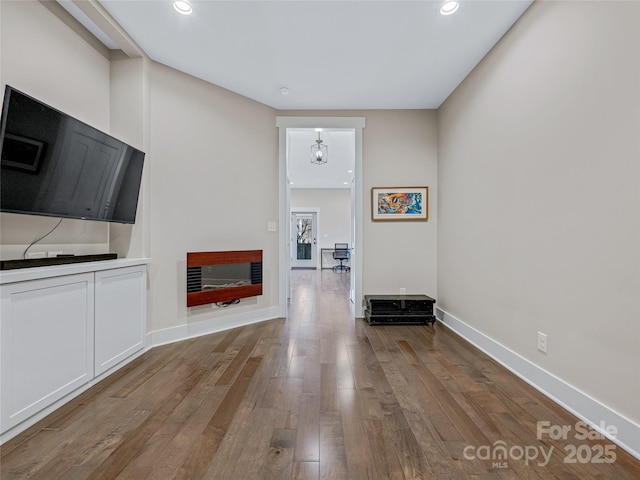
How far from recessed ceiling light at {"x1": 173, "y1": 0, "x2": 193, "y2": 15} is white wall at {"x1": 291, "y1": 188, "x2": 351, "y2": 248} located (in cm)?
841

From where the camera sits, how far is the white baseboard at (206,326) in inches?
115

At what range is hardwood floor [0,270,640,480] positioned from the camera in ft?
4.42

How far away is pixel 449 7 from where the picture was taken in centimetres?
218

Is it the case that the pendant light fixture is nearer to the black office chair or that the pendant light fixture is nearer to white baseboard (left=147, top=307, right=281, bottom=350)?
white baseboard (left=147, top=307, right=281, bottom=350)

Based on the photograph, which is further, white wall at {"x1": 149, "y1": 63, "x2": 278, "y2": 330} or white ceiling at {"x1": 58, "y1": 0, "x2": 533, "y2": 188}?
white wall at {"x1": 149, "y1": 63, "x2": 278, "y2": 330}

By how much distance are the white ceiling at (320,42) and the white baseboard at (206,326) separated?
267 cm

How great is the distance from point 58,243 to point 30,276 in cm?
72

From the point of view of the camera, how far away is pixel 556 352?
1.93 m

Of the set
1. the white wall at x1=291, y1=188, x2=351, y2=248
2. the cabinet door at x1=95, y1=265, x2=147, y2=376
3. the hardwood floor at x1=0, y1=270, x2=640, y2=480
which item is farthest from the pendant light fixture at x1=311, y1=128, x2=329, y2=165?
the white wall at x1=291, y1=188, x2=351, y2=248

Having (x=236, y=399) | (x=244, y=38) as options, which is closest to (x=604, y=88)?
(x=244, y=38)

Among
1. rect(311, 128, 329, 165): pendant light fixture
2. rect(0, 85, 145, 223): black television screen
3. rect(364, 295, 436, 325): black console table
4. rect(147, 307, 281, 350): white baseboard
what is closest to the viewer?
rect(0, 85, 145, 223): black television screen

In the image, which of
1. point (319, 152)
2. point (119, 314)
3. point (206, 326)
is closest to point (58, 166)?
point (119, 314)

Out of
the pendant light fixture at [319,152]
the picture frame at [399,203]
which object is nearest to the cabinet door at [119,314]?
the picture frame at [399,203]

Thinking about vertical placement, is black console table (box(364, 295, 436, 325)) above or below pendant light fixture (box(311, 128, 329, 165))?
below
